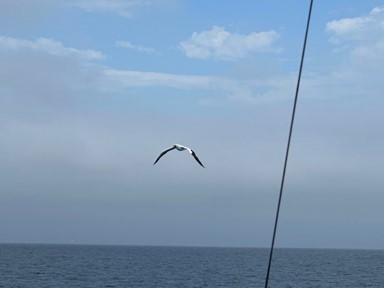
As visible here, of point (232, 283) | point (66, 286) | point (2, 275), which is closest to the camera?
point (66, 286)

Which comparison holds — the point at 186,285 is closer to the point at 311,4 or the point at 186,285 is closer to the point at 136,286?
the point at 136,286

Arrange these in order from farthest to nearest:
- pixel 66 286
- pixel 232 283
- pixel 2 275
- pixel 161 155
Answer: pixel 2 275 < pixel 232 283 < pixel 66 286 < pixel 161 155

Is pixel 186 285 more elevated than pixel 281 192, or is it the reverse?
pixel 281 192

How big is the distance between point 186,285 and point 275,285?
15235 millimetres

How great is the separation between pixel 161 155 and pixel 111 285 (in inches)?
3476

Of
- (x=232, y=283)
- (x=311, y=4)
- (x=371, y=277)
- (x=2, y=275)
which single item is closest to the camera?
(x=311, y=4)

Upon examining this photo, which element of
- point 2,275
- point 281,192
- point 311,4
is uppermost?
point 311,4

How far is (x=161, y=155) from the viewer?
21.9 m

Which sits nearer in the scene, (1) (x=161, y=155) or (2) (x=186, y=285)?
(1) (x=161, y=155)

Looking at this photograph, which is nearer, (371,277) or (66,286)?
(66,286)

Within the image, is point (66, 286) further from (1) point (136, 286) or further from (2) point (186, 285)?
(2) point (186, 285)

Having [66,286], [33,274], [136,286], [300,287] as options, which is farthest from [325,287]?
[33,274]

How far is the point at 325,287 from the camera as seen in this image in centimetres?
10881

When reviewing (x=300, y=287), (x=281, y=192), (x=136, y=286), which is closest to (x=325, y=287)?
(x=300, y=287)
